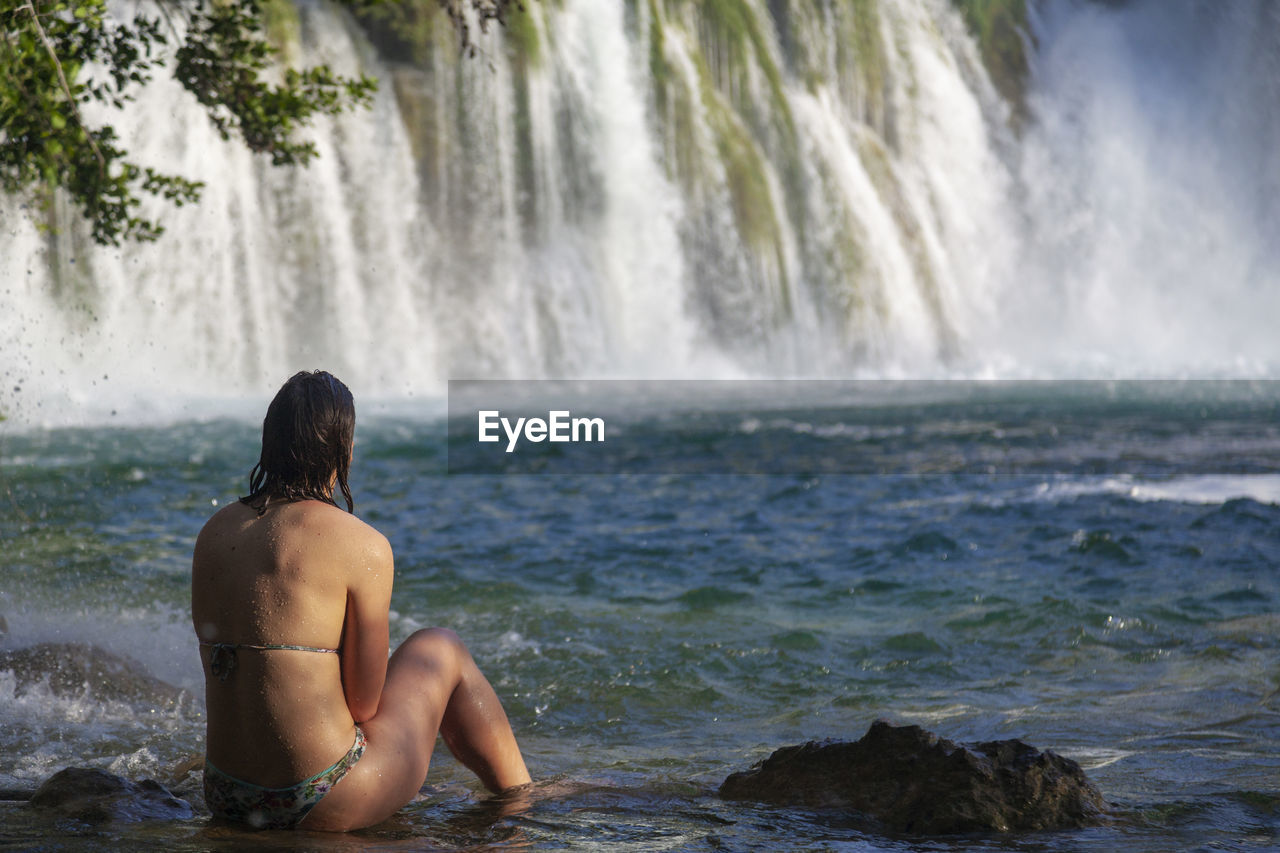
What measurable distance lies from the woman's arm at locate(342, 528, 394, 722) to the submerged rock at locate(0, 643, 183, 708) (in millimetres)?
2767

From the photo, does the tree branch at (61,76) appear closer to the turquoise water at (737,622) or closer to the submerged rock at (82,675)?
the turquoise water at (737,622)

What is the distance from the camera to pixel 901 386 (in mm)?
33594

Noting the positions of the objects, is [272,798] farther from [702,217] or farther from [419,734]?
[702,217]

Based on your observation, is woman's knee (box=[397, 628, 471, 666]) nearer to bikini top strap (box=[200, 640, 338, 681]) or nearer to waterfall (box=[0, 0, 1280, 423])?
bikini top strap (box=[200, 640, 338, 681])

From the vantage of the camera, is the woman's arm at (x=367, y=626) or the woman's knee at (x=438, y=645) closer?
the woman's arm at (x=367, y=626)

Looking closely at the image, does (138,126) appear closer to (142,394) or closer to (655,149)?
(142,394)

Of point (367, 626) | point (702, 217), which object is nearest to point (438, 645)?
→ point (367, 626)

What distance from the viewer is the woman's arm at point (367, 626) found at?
3508mm

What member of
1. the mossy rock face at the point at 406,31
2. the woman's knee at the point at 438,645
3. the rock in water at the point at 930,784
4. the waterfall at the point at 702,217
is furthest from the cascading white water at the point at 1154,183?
the woman's knee at the point at 438,645

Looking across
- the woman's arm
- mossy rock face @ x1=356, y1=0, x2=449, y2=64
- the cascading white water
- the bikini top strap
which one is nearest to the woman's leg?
the woman's arm

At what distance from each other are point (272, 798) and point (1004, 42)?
161 feet

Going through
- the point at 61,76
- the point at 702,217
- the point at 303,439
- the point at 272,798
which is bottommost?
the point at 272,798

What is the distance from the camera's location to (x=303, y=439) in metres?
3.51

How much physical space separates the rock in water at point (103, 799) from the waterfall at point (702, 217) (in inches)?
581
